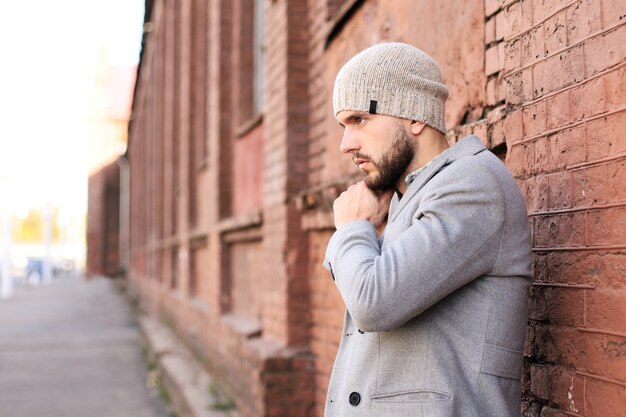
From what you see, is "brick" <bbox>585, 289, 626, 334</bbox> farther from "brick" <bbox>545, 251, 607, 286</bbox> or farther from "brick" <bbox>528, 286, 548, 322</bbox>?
"brick" <bbox>528, 286, 548, 322</bbox>

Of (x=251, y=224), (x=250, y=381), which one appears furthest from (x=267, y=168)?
(x=250, y=381)

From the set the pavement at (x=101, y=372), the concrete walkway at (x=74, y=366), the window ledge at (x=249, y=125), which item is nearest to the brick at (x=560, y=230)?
the pavement at (x=101, y=372)

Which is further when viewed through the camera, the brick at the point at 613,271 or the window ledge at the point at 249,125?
the window ledge at the point at 249,125

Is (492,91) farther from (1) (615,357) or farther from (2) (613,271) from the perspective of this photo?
(1) (615,357)

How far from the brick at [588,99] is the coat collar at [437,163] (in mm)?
310

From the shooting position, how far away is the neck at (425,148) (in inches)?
81.4

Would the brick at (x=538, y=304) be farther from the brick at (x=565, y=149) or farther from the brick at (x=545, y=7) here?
the brick at (x=545, y=7)

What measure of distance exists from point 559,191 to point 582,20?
454 millimetres

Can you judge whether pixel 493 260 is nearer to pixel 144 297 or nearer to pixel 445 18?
pixel 445 18

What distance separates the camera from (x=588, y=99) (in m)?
2.10

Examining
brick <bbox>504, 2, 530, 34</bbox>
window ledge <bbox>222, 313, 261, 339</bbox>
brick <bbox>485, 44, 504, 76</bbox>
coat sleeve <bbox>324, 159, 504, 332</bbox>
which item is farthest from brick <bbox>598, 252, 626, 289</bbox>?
window ledge <bbox>222, 313, 261, 339</bbox>

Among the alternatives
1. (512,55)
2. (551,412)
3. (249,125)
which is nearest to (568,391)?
(551,412)

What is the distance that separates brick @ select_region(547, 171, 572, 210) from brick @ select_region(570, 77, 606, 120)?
17cm

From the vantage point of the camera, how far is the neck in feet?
6.78
